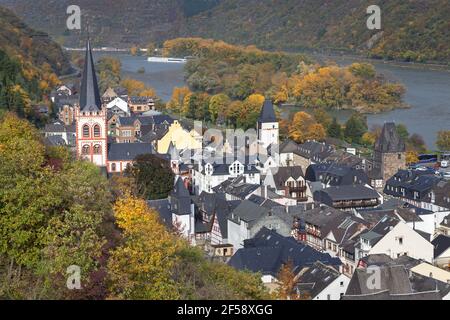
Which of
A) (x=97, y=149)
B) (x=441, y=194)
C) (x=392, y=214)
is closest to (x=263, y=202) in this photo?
(x=392, y=214)

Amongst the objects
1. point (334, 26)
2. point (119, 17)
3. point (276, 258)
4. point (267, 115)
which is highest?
point (119, 17)

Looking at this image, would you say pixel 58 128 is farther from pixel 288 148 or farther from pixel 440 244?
pixel 440 244

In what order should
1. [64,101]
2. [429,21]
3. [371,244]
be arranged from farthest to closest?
[429,21], [64,101], [371,244]
